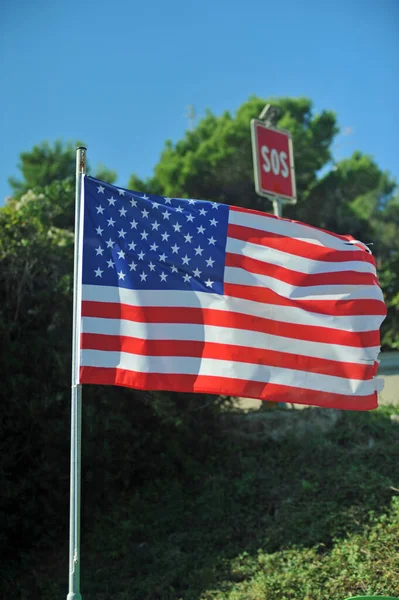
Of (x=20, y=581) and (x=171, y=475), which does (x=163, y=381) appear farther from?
(x=171, y=475)

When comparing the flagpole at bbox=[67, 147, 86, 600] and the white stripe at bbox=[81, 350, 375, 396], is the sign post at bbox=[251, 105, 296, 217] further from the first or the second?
the flagpole at bbox=[67, 147, 86, 600]

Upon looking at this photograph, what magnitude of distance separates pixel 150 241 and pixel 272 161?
20.6 ft

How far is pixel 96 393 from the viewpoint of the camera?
802 cm

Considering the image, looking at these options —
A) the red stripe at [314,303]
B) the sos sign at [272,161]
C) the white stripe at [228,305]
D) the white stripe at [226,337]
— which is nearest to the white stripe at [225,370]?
the white stripe at [226,337]

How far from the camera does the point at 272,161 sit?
10.4 meters

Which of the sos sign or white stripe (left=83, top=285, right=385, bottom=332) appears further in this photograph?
the sos sign

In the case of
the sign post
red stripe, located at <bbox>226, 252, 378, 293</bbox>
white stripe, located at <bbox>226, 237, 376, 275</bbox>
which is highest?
the sign post

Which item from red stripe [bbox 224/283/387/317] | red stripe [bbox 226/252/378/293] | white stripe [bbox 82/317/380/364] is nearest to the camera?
white stripe [bbox 82/317/380/364]

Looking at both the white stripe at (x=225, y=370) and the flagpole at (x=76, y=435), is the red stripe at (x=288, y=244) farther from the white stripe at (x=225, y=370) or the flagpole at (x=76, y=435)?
the flagpole at (x=76, y=435)

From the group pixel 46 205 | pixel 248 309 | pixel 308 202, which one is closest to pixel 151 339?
pixel 248 309

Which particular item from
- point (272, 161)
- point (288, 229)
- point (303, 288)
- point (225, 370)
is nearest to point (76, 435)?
point (225, 370)

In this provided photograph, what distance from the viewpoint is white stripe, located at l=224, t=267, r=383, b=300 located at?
4.77m

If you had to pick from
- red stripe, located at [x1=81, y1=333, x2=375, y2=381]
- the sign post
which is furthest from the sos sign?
red stripe, located at [x1=81, y1=333, x2=375, y2=381]

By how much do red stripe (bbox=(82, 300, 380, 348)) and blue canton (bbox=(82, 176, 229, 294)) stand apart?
0.17m
